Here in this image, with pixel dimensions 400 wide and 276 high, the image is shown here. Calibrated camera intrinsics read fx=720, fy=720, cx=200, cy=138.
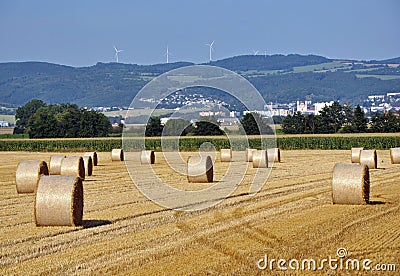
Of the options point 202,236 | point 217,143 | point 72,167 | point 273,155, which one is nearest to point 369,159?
point 273,155

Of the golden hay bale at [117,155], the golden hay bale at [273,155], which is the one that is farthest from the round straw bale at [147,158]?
the golden hay bale at [273,155]

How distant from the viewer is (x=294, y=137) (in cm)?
6506

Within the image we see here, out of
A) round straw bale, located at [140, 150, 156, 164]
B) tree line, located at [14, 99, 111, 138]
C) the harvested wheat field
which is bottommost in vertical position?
the harvested wheat field

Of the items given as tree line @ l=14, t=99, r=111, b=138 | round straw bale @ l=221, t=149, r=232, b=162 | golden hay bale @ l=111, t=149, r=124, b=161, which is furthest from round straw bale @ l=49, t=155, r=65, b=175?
tree line @ l=14, t=99, r=111, b=138

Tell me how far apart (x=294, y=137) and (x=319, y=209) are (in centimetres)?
4820

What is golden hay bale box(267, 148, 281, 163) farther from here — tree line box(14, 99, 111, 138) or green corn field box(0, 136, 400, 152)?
tree line box(14, 99, 111, 138)

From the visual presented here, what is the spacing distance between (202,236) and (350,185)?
561 cm

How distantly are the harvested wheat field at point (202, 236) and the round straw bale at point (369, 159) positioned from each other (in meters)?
12.5

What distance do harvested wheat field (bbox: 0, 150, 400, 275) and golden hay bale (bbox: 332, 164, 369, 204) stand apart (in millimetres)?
319

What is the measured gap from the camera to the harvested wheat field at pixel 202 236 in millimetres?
11039

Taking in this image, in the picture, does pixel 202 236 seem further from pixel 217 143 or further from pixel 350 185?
pixel 217 143

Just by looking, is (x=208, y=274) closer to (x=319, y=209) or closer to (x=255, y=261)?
(x=255, y=261)

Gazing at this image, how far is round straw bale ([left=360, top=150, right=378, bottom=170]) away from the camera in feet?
109

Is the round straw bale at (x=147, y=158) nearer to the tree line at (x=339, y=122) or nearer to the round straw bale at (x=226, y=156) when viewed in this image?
the round straw bale at (x=226, y=156)
